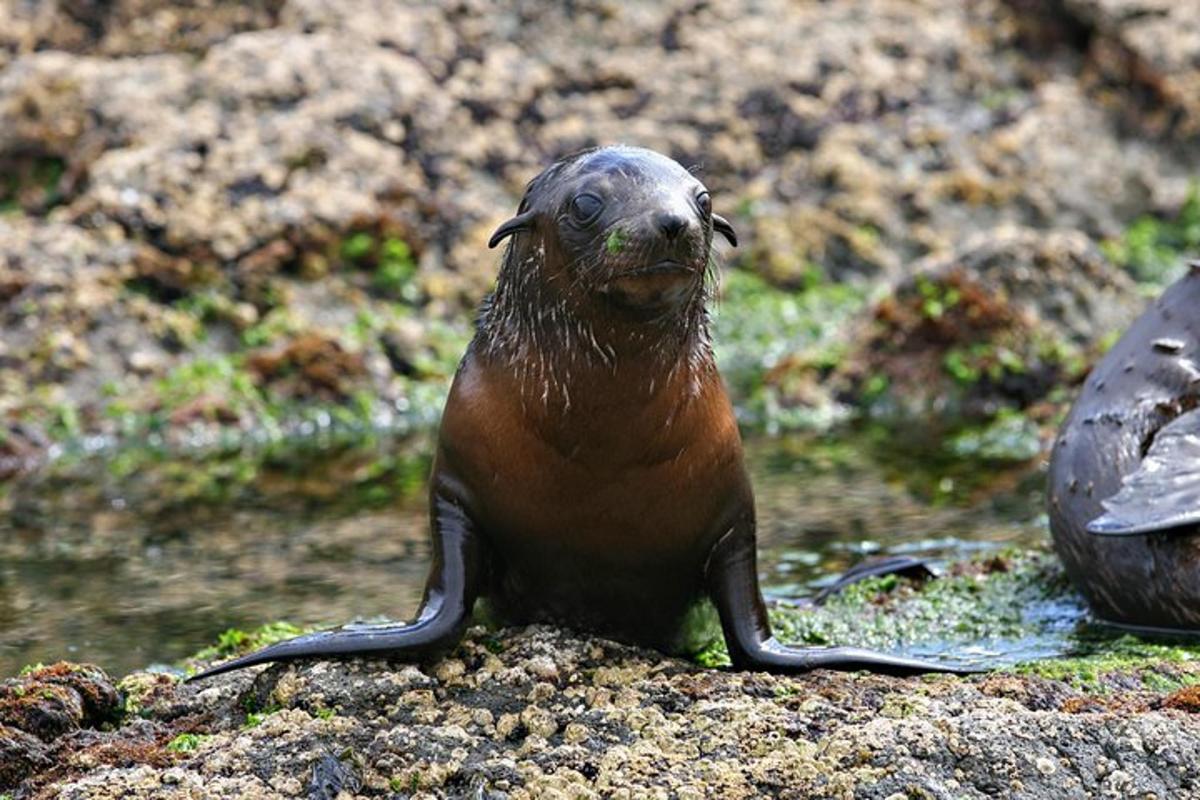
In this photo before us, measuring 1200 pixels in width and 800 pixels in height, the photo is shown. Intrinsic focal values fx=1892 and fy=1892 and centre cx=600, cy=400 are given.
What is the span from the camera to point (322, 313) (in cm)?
1406

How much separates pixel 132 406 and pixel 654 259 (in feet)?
28.3

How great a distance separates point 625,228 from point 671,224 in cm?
14

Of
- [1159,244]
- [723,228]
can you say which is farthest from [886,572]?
[1159,244]

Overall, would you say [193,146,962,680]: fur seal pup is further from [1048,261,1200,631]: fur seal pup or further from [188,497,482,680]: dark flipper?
[1048,261,1200,631]: fur seal pup

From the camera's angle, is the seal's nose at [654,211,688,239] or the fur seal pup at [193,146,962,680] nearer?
the seal's nose at [654,211,688,239]

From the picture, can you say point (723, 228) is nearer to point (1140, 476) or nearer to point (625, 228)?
point (625, 228)

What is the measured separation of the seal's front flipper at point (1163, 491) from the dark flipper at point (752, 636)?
4.34 feet

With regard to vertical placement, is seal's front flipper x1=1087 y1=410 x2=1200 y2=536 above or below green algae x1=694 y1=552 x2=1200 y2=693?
above

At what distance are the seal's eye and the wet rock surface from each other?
1.20 meters

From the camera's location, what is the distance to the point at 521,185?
15906 mm

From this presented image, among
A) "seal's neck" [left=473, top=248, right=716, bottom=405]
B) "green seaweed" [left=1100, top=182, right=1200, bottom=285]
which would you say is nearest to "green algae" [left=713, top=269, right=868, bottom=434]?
"green seaweed" [left=1100, top=182, right=1200, bottom=285]

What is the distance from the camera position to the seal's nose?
192 inches

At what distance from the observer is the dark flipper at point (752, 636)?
17.8 feet

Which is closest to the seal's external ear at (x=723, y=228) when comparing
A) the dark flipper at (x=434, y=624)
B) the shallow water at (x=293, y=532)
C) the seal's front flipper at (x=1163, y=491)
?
the dark flipper at (x=434, y=624)
